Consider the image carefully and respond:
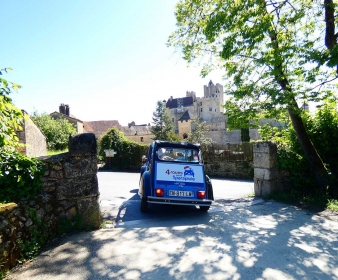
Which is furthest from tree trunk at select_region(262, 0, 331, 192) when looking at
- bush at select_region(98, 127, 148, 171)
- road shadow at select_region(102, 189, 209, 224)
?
bush at select_region(98, 127, 148, 171)

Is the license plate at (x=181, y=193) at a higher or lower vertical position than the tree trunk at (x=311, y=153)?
lower

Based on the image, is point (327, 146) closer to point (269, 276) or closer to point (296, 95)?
point (296, 95)

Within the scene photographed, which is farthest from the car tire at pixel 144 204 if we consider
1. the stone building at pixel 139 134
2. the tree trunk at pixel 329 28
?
the stone building at pixel 139 134

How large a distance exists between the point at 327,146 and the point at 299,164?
105cm

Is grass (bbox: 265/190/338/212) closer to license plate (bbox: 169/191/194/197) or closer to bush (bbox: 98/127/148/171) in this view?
license plate (bbox: 169/191/194/197)

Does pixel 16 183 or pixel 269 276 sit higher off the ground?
pixel 16 183

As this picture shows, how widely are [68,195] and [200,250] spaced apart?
106 inches

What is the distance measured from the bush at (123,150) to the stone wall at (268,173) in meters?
13.8

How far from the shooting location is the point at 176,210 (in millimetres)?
6766

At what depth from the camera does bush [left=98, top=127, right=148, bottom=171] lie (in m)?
21.0

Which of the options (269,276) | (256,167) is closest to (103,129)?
(256,167)

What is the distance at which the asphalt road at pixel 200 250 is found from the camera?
320 cm

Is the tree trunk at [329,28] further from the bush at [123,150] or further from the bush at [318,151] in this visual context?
the bush at [123,150]

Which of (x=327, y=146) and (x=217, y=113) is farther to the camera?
(x=217, y=113)
